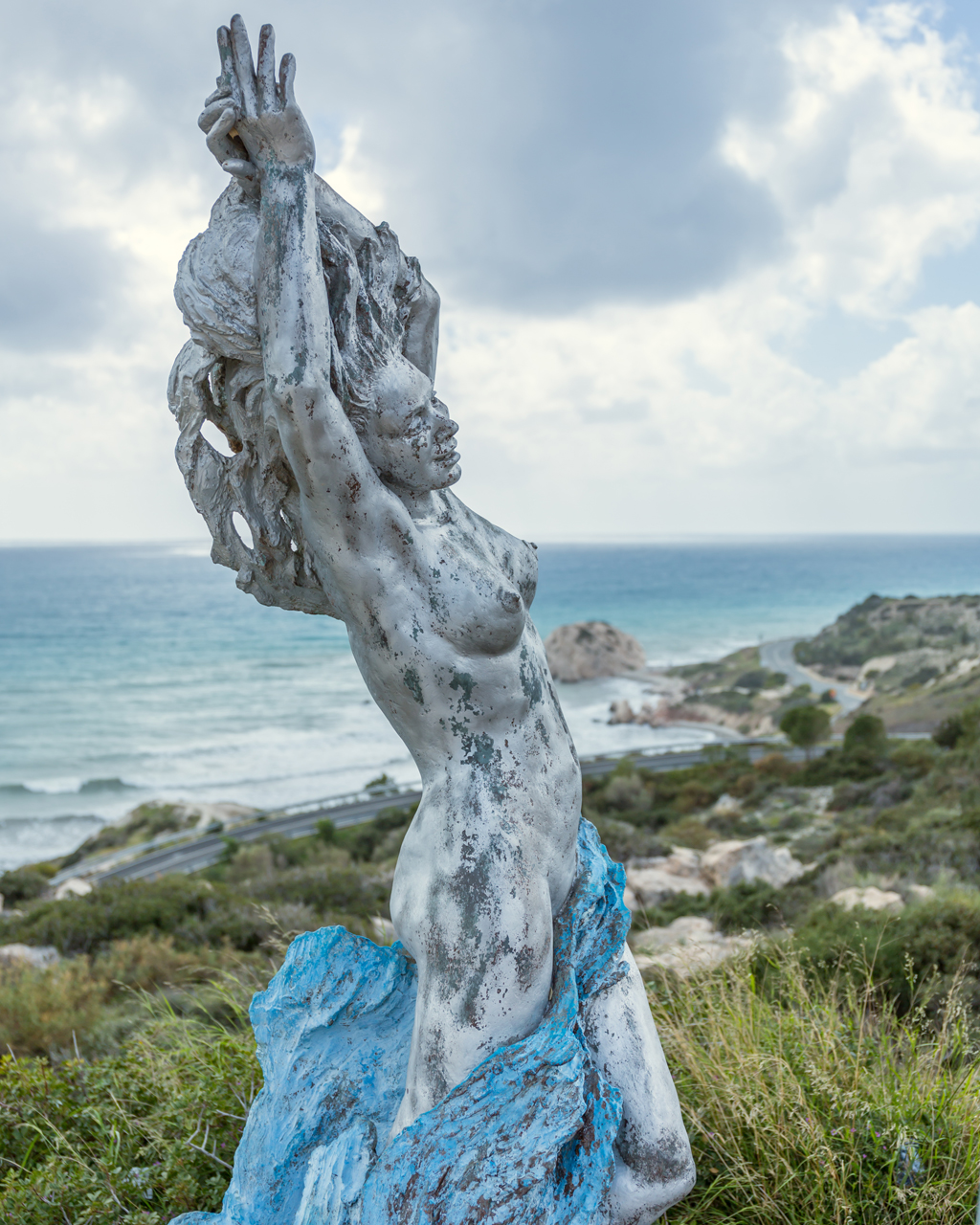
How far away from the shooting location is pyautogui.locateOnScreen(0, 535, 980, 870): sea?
37562mm

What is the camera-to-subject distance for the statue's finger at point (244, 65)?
7.02 ft

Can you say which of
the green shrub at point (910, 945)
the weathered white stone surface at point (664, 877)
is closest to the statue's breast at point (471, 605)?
the green shrub at point (910, 945)

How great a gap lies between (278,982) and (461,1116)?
0.82m

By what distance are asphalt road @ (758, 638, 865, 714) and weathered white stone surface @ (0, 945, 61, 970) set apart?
3951cm

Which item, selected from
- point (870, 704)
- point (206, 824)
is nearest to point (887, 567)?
point (870, 704)

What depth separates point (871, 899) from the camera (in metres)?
9.18

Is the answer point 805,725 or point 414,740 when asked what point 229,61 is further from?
point 805,725

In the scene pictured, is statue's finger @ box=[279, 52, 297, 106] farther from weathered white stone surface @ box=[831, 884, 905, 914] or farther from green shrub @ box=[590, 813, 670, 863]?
green shrub @ box=[590, 813, 670, 863]

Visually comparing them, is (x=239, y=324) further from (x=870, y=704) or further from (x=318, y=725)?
(x=318, y=725)

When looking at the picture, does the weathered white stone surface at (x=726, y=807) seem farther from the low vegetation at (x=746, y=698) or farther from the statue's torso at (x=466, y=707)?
the statue's torso at (x=466, y=707)

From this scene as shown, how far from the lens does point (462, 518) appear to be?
2.74m

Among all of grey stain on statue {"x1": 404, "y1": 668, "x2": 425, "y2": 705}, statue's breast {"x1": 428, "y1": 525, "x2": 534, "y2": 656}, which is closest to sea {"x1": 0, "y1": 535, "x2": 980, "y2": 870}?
grey stain on statue {"x1": 404, "y1": 668, "x2": 425, "y2": 705}

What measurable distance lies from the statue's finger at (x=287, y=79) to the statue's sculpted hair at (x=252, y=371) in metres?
0.31

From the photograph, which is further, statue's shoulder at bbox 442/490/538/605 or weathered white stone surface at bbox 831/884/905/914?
weathered white stone surface at bbox 831/884/905/914
